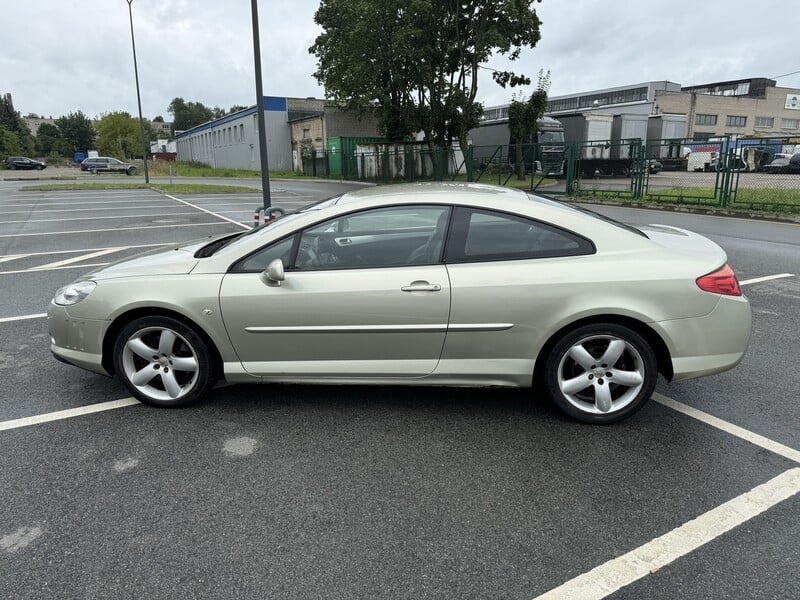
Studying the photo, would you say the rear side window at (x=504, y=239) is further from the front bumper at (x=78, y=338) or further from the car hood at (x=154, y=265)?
the front bumper at (x=78, y=338)

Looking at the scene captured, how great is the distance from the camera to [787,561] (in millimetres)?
2316

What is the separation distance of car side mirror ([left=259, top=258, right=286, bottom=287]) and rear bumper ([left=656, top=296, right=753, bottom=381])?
2.22 meters

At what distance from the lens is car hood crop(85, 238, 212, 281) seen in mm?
3670

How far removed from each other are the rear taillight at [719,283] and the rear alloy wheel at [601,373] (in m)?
0.47

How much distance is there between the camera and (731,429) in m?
3.45

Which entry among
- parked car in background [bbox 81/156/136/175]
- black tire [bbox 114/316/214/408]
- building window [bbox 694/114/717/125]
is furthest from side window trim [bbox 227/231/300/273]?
building window [bbox 694/114/717/125]

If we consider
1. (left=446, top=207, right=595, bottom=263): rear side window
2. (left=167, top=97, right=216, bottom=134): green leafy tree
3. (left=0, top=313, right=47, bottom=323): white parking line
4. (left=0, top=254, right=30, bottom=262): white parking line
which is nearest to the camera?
(left=446, top=207, right=595, bottom=263): rear side window

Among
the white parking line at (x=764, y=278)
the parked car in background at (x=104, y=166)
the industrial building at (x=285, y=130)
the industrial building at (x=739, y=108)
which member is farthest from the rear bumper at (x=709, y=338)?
the industrial building at (x=739, y=108)

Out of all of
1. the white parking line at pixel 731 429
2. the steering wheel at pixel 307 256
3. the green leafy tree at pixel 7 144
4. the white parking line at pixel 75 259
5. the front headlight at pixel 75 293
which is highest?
the green leafy tree at pixel 7 144

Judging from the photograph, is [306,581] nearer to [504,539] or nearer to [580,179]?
[504,539]

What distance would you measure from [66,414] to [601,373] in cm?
340

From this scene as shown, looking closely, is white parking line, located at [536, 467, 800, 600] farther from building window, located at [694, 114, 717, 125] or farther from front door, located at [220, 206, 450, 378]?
building window, located at [694, 114, 717, 125]

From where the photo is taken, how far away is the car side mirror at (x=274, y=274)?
336 centimetres

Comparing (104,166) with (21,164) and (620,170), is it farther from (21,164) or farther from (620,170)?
(620,170)
